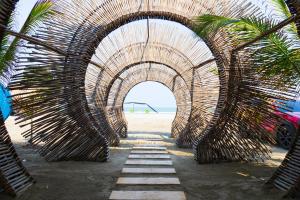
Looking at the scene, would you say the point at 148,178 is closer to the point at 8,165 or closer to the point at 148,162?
the point at 148,162

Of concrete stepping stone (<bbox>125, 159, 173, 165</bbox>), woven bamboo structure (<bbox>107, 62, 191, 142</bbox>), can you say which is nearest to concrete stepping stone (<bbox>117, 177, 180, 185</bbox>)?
concrete stepping stone (<bbox>125, 159, 173, 165</bbox>)

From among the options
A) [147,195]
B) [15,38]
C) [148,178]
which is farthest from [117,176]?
[15,38]

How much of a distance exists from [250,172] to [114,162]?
102 inches

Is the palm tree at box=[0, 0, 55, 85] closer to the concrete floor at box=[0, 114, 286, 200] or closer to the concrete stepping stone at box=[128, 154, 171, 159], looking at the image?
the concrete floor at box=[0, 114, 286, 200]

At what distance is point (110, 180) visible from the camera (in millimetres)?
5258

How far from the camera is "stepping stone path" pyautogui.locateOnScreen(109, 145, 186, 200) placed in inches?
172

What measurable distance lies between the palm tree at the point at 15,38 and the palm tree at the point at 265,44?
→ 11.3ft

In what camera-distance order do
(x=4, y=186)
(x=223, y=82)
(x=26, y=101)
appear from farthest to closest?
(x=223, y=82), (x=26, y=101), (x=4, y=186)

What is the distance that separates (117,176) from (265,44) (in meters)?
3.29

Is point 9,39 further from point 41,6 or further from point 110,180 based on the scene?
point 110,180

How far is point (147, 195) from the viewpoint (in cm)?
437

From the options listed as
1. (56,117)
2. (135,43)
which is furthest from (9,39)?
(135,43)

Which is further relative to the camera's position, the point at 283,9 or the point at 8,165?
the point at 283,9

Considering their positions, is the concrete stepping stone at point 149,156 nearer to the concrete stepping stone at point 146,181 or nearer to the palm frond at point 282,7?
the concrete stepping stone at point 146,181
